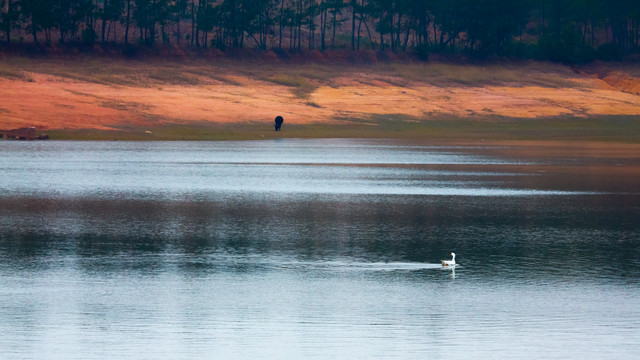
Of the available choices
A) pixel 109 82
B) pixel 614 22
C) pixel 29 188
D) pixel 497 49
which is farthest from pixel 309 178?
pixel 614 22

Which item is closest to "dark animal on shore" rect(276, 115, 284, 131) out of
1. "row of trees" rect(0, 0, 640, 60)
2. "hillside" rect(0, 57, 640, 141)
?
"hillside" rect(0, 57, 640, 141)

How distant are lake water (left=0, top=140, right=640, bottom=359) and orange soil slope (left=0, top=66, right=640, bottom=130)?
35989 mm

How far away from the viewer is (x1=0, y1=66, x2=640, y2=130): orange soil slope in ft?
272

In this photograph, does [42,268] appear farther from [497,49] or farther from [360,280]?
[497,49]

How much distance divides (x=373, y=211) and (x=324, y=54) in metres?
82.2

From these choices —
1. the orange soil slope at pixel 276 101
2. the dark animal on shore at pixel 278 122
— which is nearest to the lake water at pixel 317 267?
the orange soil slope at pixel 276 101

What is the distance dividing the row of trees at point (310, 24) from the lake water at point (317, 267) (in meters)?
65.0

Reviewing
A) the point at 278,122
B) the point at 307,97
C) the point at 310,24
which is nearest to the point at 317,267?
the point at 278,122

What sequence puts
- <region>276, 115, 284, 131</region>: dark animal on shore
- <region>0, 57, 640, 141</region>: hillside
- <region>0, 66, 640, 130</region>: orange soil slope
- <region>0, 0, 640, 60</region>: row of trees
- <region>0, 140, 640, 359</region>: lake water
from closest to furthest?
1. <region>0, 140, 640, 359</region>: lake water
2. <region>0, 66, 640, 130</region>: orange soil slope
3. <region>0, 57, 640, 141</region>: hillside
4. <region>276, 115, 284, 131</region>: dark animal on shore
5. <region>0, 0, 640, 60</region>: row of trees

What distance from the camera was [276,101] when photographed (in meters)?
95.2

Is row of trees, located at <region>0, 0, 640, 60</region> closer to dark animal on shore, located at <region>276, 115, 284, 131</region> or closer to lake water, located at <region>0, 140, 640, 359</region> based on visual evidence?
dark animal on shore, located at <region>276, 115, 284, 131</region>

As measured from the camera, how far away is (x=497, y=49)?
121 metres

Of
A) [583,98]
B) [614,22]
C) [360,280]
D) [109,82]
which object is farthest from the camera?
[614,22]

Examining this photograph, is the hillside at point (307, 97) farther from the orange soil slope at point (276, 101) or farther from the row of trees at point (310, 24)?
the row of trees at point (310, 24)
